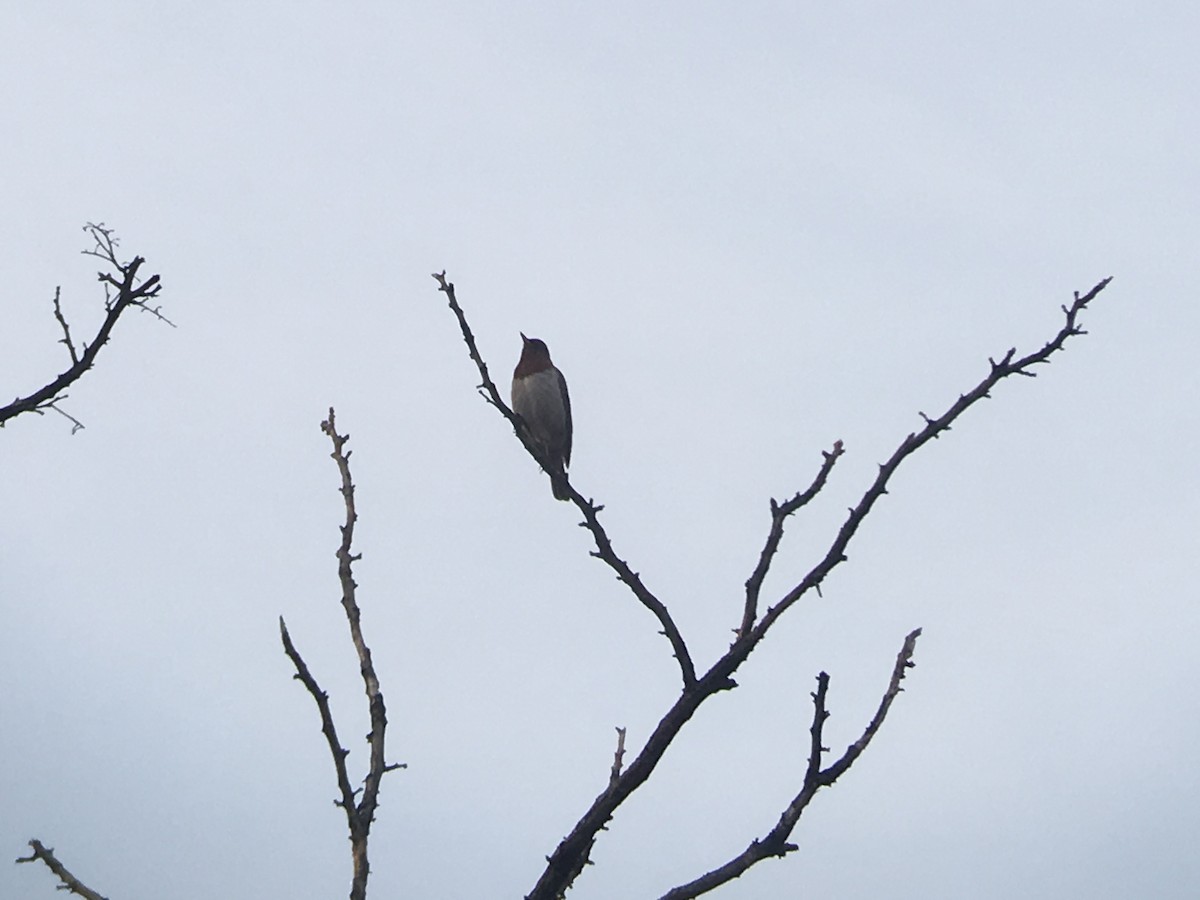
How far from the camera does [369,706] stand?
4309 mm

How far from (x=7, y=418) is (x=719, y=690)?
2.36 m

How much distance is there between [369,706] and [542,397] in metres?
7.81

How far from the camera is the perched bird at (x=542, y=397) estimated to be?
39.4ft

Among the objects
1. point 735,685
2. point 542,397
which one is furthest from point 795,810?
point 542,397

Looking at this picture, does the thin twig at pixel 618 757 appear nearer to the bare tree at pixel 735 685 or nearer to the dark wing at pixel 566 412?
Answer: the bare tree at pixel 735 685

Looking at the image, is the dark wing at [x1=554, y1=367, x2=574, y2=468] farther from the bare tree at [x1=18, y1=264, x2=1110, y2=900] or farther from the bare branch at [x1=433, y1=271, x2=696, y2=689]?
the bare tree at [x1=18, y1=264, x2=1110, y2=900]

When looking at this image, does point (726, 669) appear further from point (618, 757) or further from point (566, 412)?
point (566, 412)

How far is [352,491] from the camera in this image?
4664 millimetres

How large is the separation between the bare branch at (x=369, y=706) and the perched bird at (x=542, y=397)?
7.07 meters

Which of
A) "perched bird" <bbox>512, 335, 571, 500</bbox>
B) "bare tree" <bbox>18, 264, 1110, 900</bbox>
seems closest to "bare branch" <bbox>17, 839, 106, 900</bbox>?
"bare tree" <bbox>18, 264, 1110, 900</bbox>

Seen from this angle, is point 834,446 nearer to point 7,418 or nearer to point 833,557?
point 833,557

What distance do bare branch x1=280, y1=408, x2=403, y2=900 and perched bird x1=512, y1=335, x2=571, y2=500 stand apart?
7.07m

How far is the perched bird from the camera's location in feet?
39.4

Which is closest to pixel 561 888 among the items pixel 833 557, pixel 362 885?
pixel 362 885
